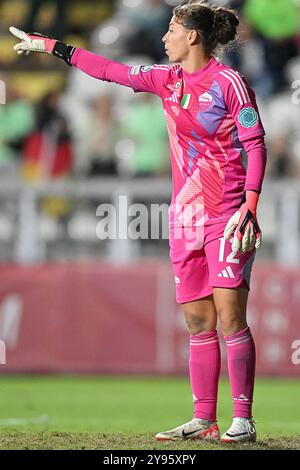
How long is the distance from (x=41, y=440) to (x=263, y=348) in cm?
634

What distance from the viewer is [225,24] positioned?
6.54m

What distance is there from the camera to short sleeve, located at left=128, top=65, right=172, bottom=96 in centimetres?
671

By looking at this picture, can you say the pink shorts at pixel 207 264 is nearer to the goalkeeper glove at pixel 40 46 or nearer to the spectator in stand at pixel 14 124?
the goalkeeper glove at pixel 40 46

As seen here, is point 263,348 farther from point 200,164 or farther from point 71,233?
point 200,164

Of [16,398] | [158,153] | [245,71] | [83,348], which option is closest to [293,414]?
[16,398]

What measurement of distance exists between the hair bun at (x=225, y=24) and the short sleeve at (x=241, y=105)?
0.94ft

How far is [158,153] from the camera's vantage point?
45.8 ft

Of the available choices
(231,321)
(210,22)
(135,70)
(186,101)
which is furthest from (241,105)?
(231,321)

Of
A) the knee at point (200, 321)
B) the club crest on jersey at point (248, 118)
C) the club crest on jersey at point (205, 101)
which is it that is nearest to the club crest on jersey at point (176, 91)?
the club crest on jersey at point (205, 101)

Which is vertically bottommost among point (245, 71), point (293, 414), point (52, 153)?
point (293, 414)

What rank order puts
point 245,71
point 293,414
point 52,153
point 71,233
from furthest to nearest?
1. point 245,71
2. point 52,153
3. point 71,233
4. point 293,414

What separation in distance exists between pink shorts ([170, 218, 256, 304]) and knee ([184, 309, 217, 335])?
0.09 metres

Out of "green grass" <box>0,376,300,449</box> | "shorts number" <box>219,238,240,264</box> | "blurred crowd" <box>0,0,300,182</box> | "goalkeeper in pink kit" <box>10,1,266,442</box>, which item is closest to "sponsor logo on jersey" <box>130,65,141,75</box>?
"goalkeeper in pink kit" <box>10,1,266,442</box>

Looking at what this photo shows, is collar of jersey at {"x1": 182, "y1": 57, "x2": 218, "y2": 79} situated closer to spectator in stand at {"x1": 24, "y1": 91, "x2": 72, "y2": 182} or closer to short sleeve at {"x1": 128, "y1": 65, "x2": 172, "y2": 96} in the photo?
short sleeve at {"x1": 128, "y1": 65, "x2": 172, "y2": 96}
